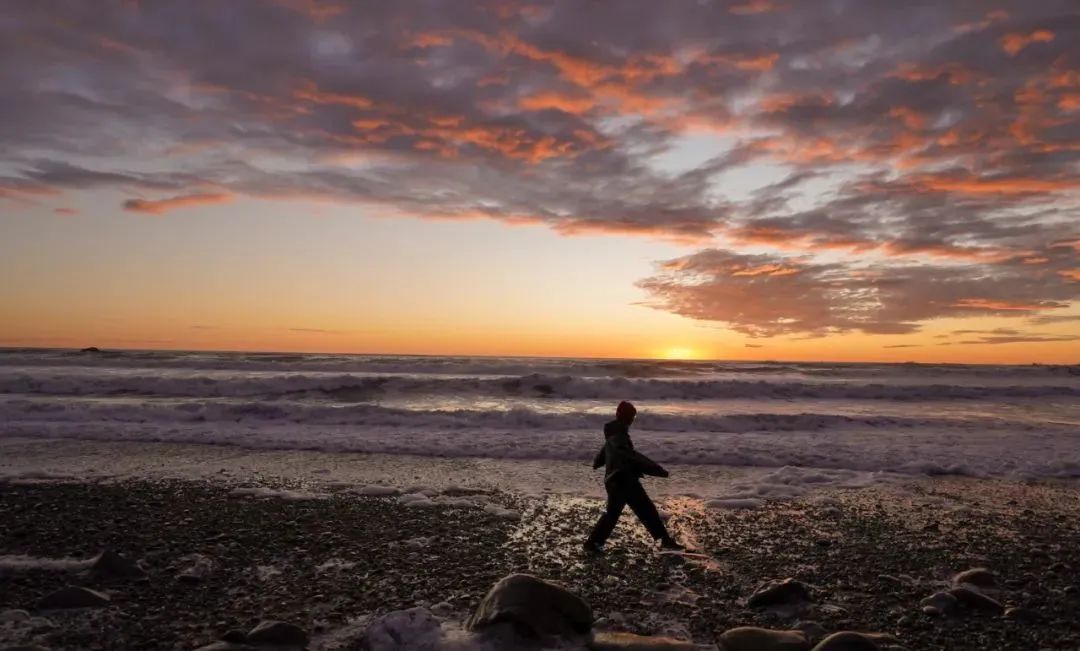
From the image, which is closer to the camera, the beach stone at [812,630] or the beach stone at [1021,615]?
the beach stone at [812,630]

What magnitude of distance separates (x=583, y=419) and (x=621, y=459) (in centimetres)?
1197

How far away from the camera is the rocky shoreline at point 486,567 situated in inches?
190

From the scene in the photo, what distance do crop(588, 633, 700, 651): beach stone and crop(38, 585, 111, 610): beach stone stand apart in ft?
14.3

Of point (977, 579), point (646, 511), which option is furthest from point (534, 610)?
point (977, 579)

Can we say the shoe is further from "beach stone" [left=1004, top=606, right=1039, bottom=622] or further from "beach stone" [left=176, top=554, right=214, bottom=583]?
"beach stone" [left=176, top=554, right=214, bottom=583]

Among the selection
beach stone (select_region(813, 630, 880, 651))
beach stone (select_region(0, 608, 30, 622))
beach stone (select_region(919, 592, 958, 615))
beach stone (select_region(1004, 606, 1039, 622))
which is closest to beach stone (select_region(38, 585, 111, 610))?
beach stone (select_region(0, 608, 30, 622))

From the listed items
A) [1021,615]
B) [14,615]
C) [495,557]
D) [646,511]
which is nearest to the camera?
[14,615]

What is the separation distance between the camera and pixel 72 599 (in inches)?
201

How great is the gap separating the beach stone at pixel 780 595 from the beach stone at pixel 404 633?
2.86 meters

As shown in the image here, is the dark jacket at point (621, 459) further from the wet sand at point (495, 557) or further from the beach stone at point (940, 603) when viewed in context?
the beach stone at point (940, 603)

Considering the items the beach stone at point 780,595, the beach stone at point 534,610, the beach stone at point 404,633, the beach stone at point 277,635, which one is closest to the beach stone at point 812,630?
the beach stone at point 780,595

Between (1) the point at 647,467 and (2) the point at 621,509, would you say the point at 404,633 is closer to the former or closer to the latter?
(2) the point at 621,509

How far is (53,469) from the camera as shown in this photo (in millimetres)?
11562

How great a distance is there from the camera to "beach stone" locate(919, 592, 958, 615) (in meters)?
5.20
